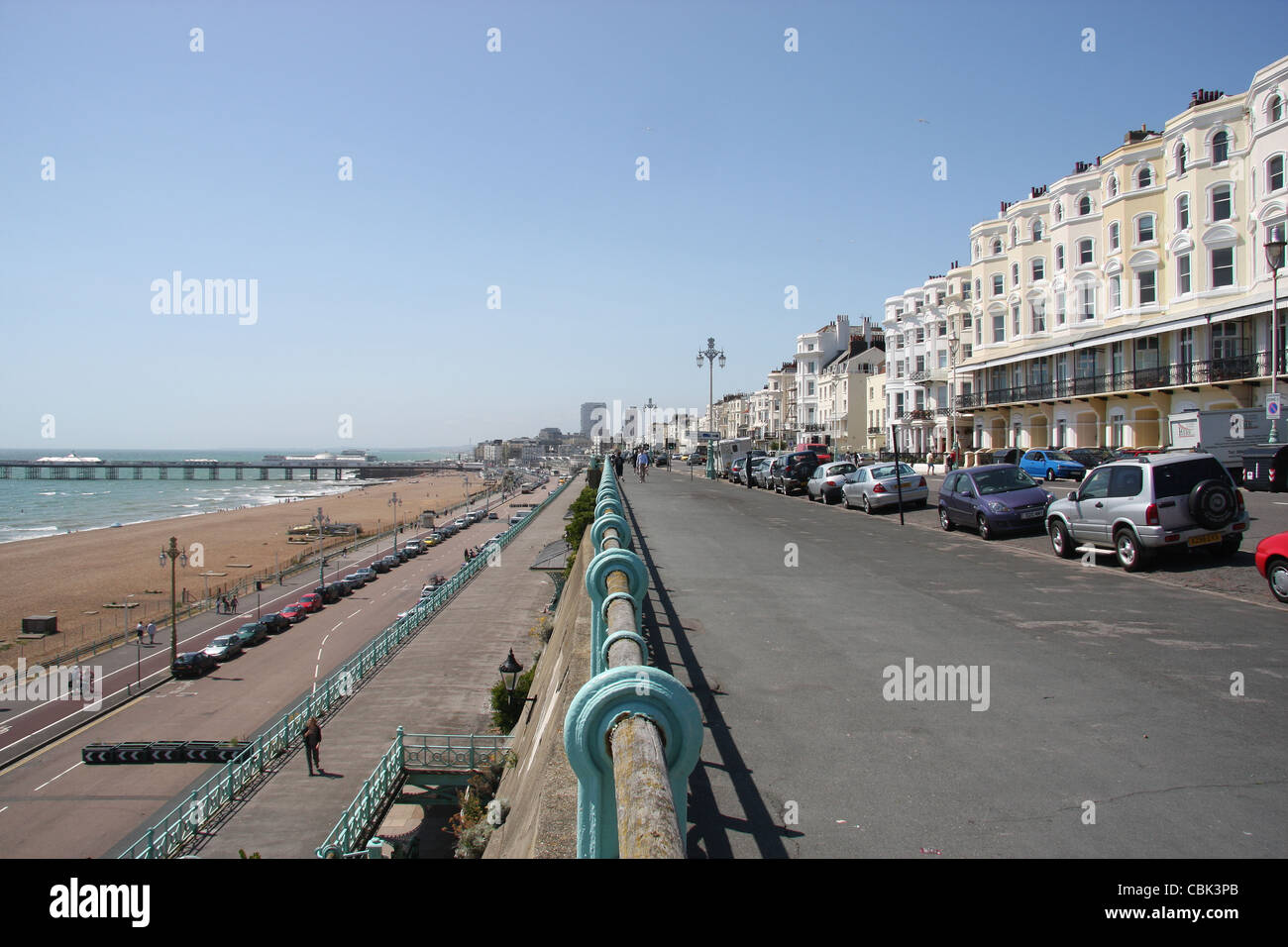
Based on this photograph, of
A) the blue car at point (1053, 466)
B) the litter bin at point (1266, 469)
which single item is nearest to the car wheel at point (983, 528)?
the litter bin at point (1266, 469)

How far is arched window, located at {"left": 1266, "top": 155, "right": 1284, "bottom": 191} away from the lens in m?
31.4

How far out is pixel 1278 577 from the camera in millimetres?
9828

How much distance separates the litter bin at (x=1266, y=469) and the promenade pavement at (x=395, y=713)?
75.9 ft

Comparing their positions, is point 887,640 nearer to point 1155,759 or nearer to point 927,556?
point 1155,759

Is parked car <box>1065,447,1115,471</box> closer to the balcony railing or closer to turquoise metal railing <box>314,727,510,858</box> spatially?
the balcony railing

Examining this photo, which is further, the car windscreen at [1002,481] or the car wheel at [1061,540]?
the car windscreen at [1002,481]

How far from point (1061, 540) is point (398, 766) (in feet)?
47.3

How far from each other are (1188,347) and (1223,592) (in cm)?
3091

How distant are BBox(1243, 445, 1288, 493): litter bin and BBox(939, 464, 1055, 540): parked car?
9666 millimetres

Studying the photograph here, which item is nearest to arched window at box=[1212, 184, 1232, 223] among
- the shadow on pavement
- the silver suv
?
the silver suv

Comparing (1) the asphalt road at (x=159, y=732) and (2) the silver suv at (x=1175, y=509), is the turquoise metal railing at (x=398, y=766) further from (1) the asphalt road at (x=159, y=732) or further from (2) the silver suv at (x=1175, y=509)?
(2) the silver suv at (x=1175, y=509)

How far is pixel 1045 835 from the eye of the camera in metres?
4.05

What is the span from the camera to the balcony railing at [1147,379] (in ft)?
105
